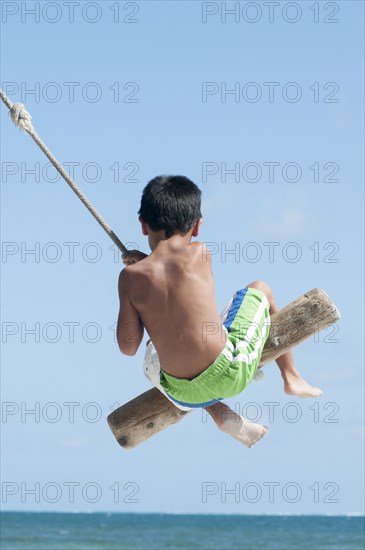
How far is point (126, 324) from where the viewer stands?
629cm

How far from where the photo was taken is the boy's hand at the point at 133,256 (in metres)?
6.45

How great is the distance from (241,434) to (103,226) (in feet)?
5.08

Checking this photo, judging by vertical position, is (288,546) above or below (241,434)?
below

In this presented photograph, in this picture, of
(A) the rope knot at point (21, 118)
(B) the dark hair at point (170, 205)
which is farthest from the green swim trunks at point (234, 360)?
(A) the rope knot at point (21, 118)

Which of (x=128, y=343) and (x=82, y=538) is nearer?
(x=128, y=343)

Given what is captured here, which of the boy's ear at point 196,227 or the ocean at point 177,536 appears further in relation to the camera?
the ocean at point 177,536

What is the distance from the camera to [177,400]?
6.58 meters

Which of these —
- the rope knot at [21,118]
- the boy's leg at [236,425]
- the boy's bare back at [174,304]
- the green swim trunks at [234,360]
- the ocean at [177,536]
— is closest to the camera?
the boy's bare back at [174,304]

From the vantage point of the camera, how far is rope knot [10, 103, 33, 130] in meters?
6.59

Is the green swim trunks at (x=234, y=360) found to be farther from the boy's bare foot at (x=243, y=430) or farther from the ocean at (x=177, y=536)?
the ocean at (x=177, y=536)

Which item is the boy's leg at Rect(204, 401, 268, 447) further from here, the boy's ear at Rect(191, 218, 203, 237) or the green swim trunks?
the boy's ear at Rect(191, 218, 203, 237)

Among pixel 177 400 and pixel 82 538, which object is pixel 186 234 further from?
pixel 82 538

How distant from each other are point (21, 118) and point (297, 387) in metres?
2.45

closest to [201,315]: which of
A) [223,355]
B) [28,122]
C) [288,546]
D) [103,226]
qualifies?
[223,355]
